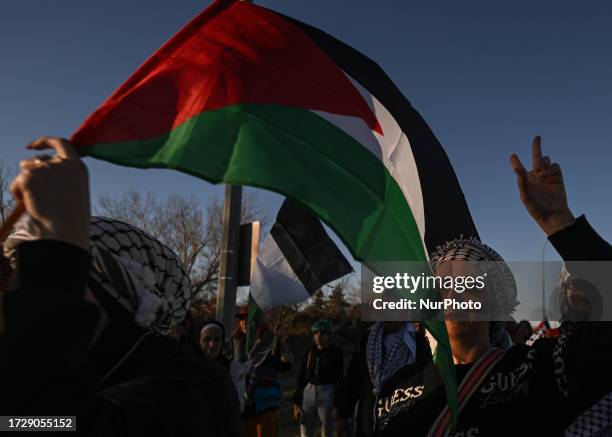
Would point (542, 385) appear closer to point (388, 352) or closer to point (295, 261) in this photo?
point (388, 352)

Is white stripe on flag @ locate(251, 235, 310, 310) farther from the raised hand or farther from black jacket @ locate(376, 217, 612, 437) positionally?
the raised hand

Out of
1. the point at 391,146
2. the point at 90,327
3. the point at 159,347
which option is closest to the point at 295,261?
the point at 391,146

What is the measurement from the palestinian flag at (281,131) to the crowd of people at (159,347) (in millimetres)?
260

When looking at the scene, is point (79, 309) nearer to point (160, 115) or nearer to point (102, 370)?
point (102, 370)

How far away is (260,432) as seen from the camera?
624cm

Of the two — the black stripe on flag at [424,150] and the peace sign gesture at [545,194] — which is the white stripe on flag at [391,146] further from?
the peace sign gesture at [545,194]

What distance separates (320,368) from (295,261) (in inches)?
123

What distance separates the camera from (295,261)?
16.9 feet

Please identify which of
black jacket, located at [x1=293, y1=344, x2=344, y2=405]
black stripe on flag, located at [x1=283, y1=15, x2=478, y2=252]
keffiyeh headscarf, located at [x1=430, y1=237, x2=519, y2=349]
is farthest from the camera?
black jacket, located at [x1=293, y1=344, x2=344, y2=405]

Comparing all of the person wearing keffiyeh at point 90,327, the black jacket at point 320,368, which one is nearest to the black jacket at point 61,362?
the person wearing keffiyeh at point 90,327

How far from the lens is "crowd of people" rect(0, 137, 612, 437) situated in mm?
922

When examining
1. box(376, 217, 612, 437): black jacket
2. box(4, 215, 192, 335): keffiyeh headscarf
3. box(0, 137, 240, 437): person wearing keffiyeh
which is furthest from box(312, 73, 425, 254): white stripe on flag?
box(0, 137, 240, 437): person wearing keffiyeh

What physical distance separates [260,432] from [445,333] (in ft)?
16.2

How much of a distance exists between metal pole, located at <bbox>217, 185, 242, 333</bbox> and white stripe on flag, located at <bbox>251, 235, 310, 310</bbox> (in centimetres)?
25
